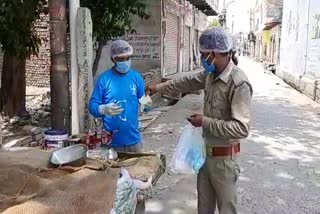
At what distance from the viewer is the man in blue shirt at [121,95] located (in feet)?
12.5

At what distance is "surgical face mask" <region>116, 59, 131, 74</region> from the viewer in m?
3.86

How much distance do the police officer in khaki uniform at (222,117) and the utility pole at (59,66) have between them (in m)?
1.59

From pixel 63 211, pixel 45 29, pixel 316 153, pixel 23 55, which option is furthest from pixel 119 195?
pixel 45 29

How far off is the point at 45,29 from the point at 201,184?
35.2ft

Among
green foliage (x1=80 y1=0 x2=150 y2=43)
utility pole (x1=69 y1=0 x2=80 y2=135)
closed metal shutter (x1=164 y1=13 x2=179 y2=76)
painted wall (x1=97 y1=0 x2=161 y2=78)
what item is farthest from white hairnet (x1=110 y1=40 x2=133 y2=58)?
closed metal shutter (x1=164 y1=13 x2=179 y2=76)

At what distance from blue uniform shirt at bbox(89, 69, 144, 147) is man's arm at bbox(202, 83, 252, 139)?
3.38 feet

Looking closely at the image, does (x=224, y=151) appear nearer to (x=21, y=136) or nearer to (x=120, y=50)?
(x=120, y=50)

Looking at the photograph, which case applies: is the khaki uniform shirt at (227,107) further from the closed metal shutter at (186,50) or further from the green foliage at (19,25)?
the closed metal shutter at (186,50)

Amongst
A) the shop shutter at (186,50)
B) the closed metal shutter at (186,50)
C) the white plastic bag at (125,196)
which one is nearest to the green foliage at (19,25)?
the white plastic bag at (125,196)

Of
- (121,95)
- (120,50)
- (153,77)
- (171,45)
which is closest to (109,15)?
(120,50)

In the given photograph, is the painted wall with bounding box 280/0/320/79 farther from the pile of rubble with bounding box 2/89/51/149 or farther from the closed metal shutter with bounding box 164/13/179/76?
the pile of rubble with bounding box 2/89/51/149

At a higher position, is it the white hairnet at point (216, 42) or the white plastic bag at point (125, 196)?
the white hairnet at point (216, 42)

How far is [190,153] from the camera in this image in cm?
327

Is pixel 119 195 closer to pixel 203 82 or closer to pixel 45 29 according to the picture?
pixel 203 82
